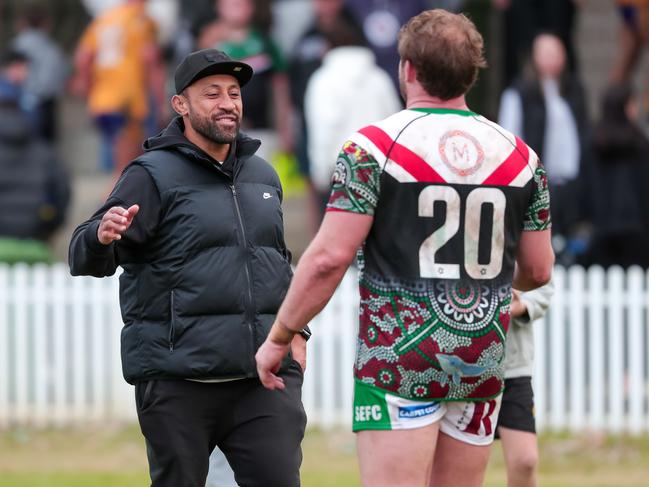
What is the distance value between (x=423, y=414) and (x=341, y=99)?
6.93m

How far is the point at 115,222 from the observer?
5207 millimetres

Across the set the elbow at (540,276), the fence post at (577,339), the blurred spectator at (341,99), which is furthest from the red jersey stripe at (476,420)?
the blurred spectator at (341,99)

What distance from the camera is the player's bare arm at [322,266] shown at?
4695 millimetres

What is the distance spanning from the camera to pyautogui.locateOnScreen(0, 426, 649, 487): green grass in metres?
9.12

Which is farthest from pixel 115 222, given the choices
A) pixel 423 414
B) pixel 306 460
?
pixel 306 460

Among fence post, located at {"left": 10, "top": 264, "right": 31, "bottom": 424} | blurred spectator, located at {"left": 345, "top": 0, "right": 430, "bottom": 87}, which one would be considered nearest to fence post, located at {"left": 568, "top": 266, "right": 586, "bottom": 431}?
blurred spectator, located at {"left": 345, "top": 0, "right": 430, "bottom": 87}

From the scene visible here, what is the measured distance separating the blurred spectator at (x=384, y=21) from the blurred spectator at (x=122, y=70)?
2.09 m

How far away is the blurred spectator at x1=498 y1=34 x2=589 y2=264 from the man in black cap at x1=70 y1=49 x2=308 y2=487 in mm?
5895

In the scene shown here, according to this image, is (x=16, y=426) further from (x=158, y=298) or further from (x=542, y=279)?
(x=542, y=279)

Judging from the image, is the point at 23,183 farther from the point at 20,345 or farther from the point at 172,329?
the point at 172,329

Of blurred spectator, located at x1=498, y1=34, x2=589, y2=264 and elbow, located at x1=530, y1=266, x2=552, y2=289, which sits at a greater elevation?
blurred spectator, located at x1=498, y1=34, x2=589, y2=264

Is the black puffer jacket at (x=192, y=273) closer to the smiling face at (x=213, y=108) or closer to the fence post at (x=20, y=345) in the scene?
the smiling face at (x=213, y=108)

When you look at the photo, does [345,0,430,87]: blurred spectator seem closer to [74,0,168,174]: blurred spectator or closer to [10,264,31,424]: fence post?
[74,0,168,174]: blurred spectator

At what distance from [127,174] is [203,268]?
46cm
